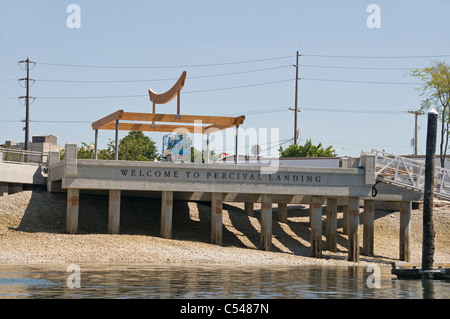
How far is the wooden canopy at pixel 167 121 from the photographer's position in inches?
1836

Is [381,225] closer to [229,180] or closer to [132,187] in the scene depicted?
[229,180]

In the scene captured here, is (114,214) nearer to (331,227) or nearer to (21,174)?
(21,174)

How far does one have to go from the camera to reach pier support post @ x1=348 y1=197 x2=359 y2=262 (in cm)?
4781

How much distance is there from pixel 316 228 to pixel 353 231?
7.90ft

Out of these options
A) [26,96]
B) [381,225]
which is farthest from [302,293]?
[26,96]

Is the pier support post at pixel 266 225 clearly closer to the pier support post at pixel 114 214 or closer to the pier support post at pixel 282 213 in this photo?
the pier support post at pixel 114 214

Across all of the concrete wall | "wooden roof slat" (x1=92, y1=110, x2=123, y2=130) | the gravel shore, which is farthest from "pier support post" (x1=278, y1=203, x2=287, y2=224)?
the concrete wall

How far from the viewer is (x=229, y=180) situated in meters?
46.7

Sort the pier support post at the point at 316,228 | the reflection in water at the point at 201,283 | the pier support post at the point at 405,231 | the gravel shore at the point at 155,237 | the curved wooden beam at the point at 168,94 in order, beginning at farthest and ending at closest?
the pier support post at the point at 405,231 < the pier support post at the point at 316,228 < the curved wooden beam at the point at 168,94 < the gravel shore at the point at 155,237 < the reflection in water at the point at 201,283

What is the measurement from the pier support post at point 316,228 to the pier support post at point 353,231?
1.94m

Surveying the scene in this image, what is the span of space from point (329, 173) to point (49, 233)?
18.1m

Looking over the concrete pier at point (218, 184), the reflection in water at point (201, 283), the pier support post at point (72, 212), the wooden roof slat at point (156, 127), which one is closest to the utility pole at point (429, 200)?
the reflection in water at point (201, 283)

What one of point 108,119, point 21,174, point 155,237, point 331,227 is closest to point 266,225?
point 331,227

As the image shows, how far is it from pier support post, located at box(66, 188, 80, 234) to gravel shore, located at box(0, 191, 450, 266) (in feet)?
1.99
